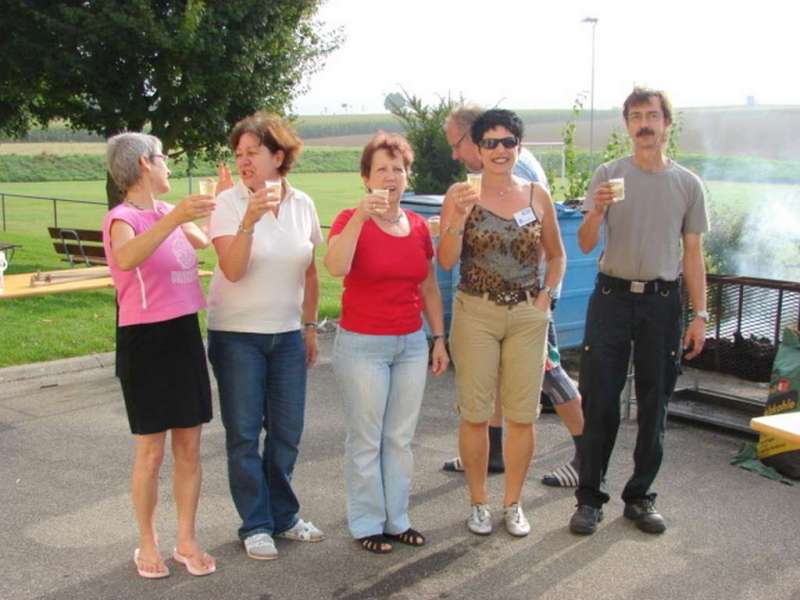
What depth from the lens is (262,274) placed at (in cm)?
409

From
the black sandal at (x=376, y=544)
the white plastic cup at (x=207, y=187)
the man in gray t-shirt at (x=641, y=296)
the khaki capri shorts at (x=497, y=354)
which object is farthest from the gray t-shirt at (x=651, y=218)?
the white plastic cup at (x=207, y=187)

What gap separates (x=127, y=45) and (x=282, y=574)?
28.9ft

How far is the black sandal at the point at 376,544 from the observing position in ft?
14.4

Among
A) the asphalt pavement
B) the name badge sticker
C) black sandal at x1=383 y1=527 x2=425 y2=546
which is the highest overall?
the name badge sticker

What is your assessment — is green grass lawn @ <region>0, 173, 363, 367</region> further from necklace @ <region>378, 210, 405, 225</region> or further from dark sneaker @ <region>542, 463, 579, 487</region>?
necklace @ <region>378, 210, 405, 225</region>

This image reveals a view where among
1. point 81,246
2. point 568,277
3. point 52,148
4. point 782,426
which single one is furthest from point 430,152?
point 52,148

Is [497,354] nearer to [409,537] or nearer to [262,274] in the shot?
[409,537]

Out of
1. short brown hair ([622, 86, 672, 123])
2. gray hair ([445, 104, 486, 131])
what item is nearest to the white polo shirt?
gray hair ([445, 104, 486, 131])

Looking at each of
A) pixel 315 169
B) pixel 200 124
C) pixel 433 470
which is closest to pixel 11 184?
pixel 315 169

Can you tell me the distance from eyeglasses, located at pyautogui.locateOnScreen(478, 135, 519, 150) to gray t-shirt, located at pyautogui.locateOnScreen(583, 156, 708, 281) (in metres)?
0.46

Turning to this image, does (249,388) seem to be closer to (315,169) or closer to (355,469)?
(355,469)

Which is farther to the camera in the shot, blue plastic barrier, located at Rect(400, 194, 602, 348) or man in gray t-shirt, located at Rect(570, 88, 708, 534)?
blue plastic barrier, located at Rect(400, 194, 602, 348)

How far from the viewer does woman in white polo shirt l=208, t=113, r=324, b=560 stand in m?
4.06

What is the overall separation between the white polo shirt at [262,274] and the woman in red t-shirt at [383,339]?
0.17 metres
